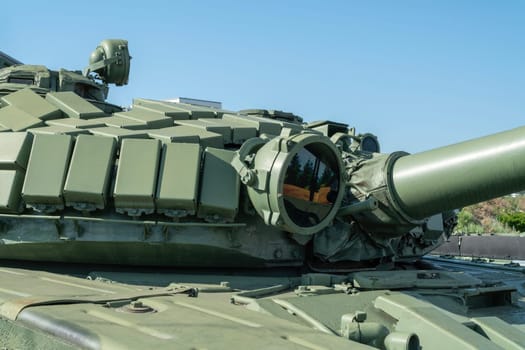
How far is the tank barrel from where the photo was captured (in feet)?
18.5

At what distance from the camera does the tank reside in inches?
219

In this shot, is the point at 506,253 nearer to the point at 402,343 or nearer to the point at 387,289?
the point at 387,289

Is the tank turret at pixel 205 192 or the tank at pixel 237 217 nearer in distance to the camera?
the tank at pixel 237 217

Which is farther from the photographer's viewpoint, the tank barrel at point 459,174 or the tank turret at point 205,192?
the tank turret at point 205,192

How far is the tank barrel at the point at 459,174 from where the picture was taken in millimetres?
5637

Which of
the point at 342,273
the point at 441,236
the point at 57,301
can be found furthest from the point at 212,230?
the point at 441,236

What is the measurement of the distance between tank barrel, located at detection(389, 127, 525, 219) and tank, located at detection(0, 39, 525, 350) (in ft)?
0.05

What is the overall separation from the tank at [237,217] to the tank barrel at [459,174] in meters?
0.02

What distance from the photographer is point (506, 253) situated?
44.1ft

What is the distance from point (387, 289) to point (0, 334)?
3700 millimetres

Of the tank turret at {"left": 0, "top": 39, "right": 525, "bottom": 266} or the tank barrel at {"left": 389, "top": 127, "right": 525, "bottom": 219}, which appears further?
the tank turret at {"left": 0, "top": 39, "right": 525, "bottom": 266}

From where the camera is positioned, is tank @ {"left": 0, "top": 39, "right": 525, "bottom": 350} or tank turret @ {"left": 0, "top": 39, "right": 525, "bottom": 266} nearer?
tank @ {"left": 0, "top": 39, "right": 525, "bottom": 350}

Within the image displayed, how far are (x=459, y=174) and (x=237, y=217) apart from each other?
2.38 m

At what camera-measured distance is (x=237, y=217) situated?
22.4 ft
